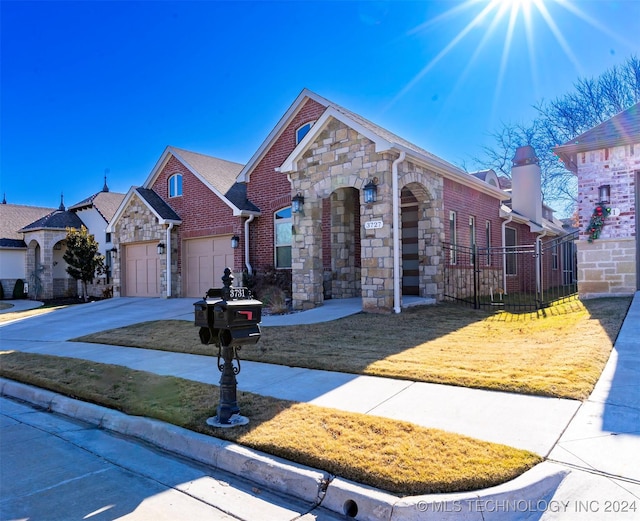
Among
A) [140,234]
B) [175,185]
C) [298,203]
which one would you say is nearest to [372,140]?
[298,203]

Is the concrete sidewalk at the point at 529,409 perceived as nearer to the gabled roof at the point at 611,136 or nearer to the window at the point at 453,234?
the gabled roof at the point at 611,136

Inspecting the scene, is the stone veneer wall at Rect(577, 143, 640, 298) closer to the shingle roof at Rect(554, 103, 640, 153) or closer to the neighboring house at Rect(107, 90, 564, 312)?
the shingle roof at Rect(554, 103, 640, 153)

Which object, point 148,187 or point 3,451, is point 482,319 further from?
point 148,187

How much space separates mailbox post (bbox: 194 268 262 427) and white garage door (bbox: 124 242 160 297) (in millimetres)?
14777

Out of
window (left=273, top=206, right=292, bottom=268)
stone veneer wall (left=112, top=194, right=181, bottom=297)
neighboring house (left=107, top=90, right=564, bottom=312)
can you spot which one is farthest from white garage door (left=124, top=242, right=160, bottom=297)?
window (left=273, top=206, right=292, bottom=268)

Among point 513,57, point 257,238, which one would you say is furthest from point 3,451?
point 513,57

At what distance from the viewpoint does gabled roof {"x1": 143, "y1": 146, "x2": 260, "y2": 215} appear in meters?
16.3

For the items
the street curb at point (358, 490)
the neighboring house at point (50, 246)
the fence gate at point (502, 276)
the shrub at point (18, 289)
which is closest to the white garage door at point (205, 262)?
the neighboring house at point (50, 246)

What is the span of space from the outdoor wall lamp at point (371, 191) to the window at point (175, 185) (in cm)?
991

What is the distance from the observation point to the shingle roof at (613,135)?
1061cm

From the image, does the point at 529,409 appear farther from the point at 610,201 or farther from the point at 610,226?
the point at 610,201

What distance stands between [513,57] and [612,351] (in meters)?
10.7

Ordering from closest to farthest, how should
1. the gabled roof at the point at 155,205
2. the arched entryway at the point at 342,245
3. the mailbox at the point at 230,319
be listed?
the mailbox at the point at 230,319
the arched entryway at the point at 342,245
the gabled roof at the point at 155,205

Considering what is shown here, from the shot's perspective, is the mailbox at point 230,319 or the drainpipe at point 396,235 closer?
the mailbox at point 230,319
